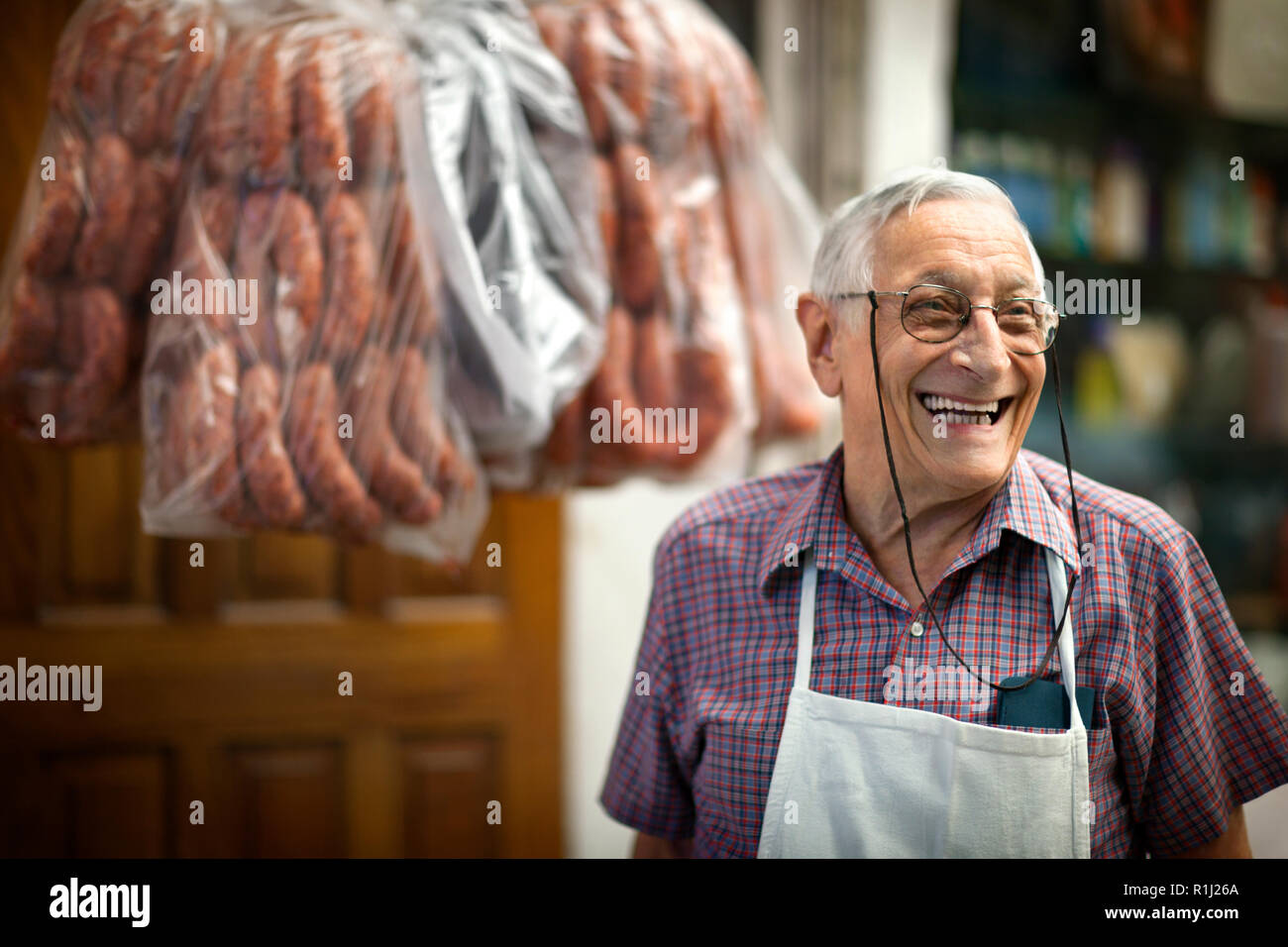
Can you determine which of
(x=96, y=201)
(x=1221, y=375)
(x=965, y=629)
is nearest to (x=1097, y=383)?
(x=1221, y=375)

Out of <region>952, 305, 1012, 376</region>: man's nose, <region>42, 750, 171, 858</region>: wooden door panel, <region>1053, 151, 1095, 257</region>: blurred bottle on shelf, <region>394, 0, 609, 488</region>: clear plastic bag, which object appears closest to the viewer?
<region>952, 305, 1012, 376</region>: man's nose

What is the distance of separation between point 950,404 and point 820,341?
0.15 metres

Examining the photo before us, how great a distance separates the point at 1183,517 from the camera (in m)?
2.02

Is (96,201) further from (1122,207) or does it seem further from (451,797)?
(1122,207)

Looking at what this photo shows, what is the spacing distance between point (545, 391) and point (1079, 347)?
4.53ft

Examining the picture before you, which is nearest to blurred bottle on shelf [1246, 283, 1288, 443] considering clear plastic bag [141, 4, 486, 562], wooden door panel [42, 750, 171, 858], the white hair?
the white hair

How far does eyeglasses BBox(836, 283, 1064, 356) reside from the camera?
2.69ft

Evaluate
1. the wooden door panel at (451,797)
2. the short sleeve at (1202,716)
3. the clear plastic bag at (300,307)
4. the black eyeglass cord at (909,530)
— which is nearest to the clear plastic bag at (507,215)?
the clear plastic bag at (300,307)

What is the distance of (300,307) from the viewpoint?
969 mm

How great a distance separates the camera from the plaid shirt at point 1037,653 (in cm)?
84

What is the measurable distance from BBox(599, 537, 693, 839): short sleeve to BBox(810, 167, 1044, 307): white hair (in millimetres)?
321

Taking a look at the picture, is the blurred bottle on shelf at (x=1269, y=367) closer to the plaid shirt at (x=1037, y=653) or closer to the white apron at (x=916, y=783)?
the plaid shirt at (x=1037, y=653)

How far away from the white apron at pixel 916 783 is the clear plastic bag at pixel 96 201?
69cm

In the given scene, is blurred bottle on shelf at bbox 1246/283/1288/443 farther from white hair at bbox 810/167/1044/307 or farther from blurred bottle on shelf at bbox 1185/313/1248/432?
white hair at bbox 810/167/1044/307
